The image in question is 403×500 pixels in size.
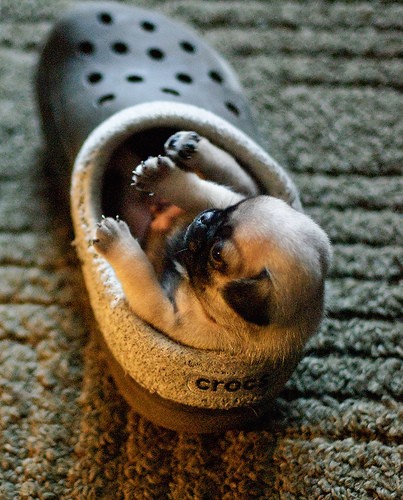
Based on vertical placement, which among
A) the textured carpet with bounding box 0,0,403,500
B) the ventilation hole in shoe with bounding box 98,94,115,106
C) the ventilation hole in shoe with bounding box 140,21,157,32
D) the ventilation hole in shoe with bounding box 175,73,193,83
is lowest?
the textured carpet with bounding box 0,0,403,500

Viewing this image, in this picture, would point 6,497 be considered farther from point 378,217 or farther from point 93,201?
point 378,217

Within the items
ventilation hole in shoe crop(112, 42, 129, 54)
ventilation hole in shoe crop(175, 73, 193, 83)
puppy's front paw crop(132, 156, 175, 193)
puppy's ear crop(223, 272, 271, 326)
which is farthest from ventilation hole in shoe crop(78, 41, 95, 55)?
puppy's ear crop(223, 272, 271, 326)

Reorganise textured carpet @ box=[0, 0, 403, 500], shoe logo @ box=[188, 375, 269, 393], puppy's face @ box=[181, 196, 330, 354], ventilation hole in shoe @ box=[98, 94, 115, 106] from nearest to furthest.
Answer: puppy's face @ box=[181, 196, 330, 354], shoe logo @ box=[188, 375, 269, 393], textured carpet @ box=[0, 0, 403, 500], ventilation hole in shoe @ box=[98, 94, 115, 106]

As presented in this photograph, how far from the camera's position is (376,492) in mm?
917

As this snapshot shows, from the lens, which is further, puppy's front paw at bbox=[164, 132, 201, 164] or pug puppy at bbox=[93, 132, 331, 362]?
puppy's front paw at bbox=[164, 132, 201, 164]

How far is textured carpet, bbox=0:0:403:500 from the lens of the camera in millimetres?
942

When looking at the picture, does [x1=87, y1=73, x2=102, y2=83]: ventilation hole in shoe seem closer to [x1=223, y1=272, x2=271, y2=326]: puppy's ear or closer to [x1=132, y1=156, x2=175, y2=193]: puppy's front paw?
[x1=132, y1=156, x2=175, y2=193]: puppy's front paw

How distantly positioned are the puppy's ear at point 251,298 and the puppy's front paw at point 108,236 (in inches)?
8.2

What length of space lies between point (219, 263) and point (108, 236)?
0.67 feet

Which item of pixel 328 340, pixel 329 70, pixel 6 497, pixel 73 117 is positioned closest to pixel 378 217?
pixel 328 340

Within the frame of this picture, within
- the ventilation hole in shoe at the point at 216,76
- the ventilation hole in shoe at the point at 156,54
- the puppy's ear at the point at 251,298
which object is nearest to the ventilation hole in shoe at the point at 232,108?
the ventilation hole in shoe at the point at 216,76

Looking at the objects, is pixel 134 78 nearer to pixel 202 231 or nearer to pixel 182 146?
pixel 182 146

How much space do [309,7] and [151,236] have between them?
0.89 m

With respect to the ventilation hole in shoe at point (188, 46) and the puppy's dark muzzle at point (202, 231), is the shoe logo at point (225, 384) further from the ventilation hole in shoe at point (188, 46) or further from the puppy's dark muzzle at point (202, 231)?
the ventilation hole in shoe at point (188, 46)
